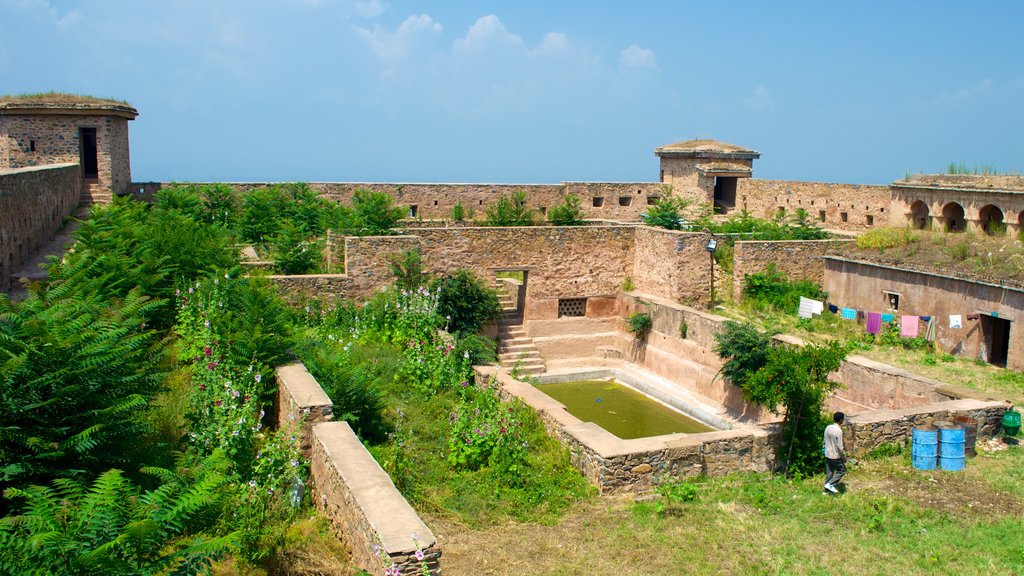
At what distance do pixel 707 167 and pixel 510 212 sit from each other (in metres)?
6.91

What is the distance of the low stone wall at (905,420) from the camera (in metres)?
9.92

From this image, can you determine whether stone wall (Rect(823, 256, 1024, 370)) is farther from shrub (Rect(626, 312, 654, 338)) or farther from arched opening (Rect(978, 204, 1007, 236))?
arched opening (Rect(978, 204, 1007, 236))

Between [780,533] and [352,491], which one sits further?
[780,533]

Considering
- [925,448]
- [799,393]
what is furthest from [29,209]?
[925,448]

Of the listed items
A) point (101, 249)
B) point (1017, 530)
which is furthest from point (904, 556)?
point (101, 249)

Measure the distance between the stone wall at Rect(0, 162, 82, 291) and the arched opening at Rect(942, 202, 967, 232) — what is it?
19381 millimetres

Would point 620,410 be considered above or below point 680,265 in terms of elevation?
below

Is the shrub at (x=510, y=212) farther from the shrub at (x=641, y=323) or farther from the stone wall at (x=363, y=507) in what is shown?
the stone wall at (x=363, y=507)

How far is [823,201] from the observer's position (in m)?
22.3

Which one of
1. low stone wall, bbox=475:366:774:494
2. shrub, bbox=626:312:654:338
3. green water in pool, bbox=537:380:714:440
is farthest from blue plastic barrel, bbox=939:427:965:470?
shrub, bbox=626:312:654:338

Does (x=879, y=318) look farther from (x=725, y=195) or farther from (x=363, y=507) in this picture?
(x=363, y=507)

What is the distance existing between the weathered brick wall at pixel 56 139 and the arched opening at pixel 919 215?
19.4 m

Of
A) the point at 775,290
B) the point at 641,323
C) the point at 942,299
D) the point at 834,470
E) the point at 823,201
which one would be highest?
the point at 823,201

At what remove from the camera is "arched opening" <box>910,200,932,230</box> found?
19.5 meters
